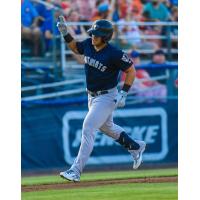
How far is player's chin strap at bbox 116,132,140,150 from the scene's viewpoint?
9406mm

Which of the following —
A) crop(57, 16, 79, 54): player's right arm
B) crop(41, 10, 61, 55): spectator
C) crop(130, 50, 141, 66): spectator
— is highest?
crop(41, 10, 61, 55): spectator

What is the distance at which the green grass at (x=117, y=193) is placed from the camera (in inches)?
336

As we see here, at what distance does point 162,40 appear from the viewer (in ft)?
57.3

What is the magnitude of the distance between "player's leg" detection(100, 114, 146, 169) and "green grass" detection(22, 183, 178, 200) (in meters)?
0.50

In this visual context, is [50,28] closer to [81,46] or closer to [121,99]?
[81,46]

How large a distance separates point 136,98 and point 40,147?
261cm

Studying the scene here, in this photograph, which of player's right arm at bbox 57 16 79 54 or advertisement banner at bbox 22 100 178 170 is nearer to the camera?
player's right arm at bbox 57 16 79 54

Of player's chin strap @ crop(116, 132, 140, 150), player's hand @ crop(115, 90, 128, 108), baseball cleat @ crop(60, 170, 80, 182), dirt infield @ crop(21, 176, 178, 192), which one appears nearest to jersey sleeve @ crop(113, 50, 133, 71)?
player's hand @ crop(115, 90, 128, 108)

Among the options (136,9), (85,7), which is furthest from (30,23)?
(136,9)

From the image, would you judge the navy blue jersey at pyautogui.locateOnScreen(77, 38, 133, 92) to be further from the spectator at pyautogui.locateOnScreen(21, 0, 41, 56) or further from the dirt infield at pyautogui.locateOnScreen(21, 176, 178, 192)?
the spectator at pyautogui.locateOnScreen(21, 0, 41, 56)

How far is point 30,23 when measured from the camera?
15.7m

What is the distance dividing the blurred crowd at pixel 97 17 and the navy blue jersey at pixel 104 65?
680cm
